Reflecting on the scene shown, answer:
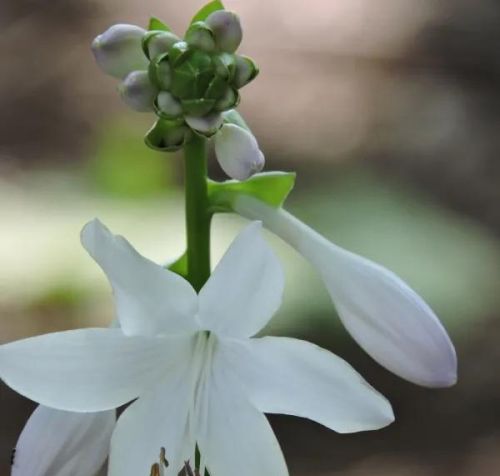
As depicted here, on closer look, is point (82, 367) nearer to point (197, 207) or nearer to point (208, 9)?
point (197, 207)

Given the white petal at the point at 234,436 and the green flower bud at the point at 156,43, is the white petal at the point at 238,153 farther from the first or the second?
the white petal at the point at 234,436

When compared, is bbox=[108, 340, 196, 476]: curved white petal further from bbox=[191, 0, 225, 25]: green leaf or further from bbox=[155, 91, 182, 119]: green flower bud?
bbox=[191, 0, 225, 25]: green leaf

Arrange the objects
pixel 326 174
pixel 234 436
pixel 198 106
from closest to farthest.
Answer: pixel 198 106
pixel 234 436
pixel 326 174

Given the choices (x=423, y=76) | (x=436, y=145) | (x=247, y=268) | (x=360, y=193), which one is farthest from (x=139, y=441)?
(x=423, y=76)

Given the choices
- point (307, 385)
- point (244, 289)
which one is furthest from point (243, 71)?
point (307, 385)

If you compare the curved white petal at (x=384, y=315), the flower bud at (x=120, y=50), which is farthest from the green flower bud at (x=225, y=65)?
the curved white petal at (x=384, y=315)

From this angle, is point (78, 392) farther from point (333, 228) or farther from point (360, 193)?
point (360, 193)
